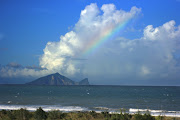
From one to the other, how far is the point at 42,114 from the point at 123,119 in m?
8.47

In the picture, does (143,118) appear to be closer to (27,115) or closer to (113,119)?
(113,119)

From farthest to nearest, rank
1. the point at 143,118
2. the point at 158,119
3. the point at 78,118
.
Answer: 1. the point at 78,118
2. the point at 158,119
3. the point at 143,118

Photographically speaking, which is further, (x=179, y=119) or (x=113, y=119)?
(x=179, y=119)

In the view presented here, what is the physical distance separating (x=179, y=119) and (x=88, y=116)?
10.2 m

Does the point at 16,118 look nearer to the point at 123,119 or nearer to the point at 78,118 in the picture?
the point at 78,118

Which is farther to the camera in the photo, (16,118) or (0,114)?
(0,114)

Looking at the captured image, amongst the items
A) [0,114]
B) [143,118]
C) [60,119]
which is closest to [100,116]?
[60,119]

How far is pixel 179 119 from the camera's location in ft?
74.2

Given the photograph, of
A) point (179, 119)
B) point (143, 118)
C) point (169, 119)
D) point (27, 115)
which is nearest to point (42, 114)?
point (27, 115)

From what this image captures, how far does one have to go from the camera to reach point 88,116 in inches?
890

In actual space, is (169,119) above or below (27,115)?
below

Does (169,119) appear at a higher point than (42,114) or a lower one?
lower

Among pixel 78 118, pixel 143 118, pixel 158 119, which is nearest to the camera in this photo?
pixel 143 118

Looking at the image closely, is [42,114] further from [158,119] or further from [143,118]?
[158,119]
